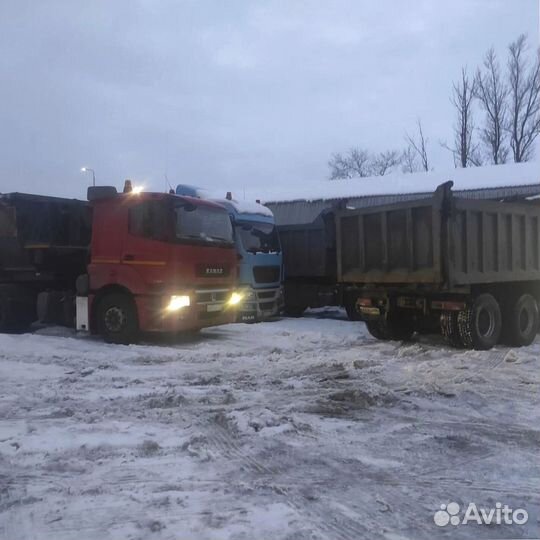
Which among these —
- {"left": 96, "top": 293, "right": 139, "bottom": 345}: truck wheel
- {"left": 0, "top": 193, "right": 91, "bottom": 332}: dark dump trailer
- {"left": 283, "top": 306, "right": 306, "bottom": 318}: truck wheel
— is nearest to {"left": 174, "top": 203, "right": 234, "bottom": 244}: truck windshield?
{"left": 96, "top": 293, "right": 139, "bottom": 345}: truck wheel

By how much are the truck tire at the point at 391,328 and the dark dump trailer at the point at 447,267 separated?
0.02m

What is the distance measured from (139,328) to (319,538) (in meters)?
7.23

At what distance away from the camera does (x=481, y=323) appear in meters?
9.71

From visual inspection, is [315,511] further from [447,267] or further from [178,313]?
[178,313]

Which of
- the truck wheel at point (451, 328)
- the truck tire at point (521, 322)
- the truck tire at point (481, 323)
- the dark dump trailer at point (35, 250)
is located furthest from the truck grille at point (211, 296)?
the truck tire at point (521, 322)

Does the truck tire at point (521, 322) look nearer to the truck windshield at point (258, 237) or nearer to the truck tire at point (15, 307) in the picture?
the truck windshield at point (258, 237)

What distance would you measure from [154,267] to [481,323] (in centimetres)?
573

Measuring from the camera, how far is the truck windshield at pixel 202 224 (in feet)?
32.4

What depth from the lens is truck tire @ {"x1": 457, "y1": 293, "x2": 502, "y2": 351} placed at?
943 centimetres

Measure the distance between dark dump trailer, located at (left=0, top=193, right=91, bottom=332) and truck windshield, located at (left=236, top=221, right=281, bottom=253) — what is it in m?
3.59

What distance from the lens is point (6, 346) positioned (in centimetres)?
938

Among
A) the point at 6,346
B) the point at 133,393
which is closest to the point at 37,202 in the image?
the point at 6,346

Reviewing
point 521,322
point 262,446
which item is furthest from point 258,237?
point 262,446

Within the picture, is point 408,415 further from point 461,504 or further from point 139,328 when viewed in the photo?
point 139,328
